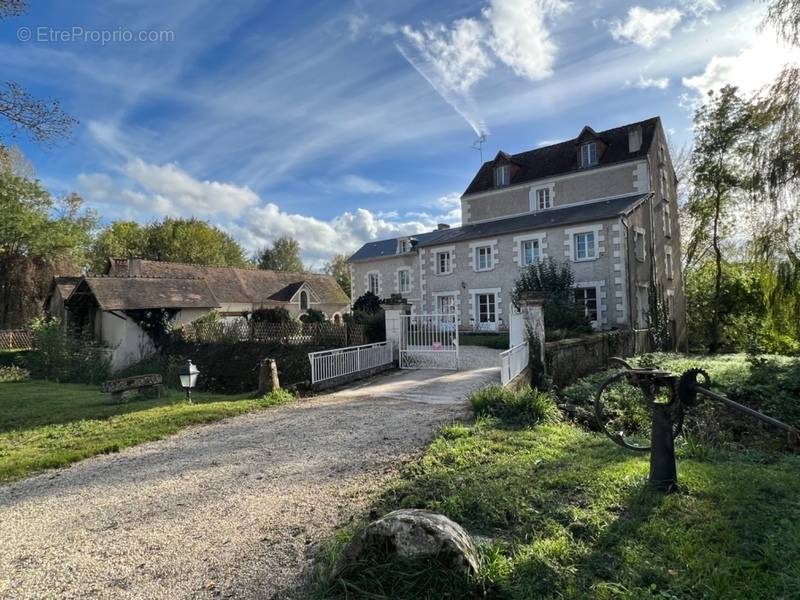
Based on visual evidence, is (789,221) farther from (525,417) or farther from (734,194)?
(734,194)

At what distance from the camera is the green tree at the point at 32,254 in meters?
28.3

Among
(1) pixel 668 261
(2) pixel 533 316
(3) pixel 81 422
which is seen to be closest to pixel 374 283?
(1) pixel 668 261

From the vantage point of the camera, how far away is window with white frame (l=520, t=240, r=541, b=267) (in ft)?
66.6

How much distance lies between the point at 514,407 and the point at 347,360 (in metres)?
5.36

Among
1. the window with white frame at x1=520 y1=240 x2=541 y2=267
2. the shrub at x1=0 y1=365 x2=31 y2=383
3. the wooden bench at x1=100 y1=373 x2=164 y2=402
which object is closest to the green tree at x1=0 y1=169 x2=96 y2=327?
the shrub at x1=0 y1=365 x2=31 y2=383

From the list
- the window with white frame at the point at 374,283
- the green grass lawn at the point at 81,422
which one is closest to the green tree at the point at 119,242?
the window with white frame at the point at 374,283

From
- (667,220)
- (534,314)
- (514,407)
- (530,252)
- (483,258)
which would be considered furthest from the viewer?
(667,220)

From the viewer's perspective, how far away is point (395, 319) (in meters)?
12.6

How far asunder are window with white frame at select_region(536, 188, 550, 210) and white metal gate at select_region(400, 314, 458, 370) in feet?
42.8

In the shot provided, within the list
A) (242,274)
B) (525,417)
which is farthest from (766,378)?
(242,274)

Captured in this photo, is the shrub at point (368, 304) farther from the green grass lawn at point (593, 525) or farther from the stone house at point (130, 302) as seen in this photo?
the green grass lawn at point (593, 525)

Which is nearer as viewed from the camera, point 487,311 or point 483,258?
point 487,311

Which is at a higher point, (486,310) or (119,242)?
(119,242)

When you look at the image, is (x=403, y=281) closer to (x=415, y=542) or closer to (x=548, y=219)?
(x=548, y=219)
